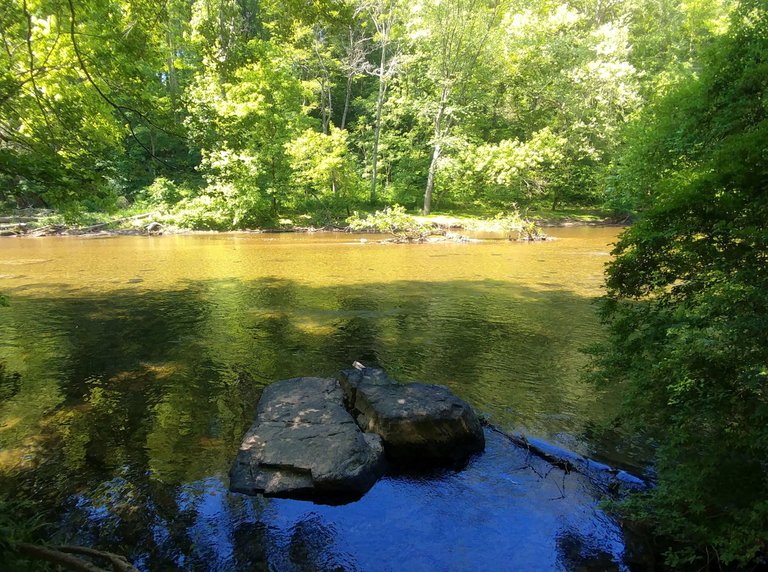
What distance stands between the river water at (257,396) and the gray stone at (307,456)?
0.54 ft

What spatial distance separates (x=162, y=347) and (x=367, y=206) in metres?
29.0

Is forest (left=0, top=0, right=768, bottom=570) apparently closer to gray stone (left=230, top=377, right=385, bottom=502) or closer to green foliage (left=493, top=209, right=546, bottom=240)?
gray stone (left=230, top=377, right=385, bottom=502)

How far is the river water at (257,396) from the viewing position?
418cm

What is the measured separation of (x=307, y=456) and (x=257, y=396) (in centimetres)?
231

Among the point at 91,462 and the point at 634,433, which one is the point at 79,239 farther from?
the point at 634,433

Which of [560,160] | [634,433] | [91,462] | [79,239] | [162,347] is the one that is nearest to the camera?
[91,462]

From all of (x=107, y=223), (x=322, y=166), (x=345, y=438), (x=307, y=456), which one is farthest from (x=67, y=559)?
(x=107, y=223)

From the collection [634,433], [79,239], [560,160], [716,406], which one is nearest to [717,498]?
[716,406]

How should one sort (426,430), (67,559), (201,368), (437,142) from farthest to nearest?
(437,142) → (201,368) → (426,430) → (67,559)

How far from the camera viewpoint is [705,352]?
3.30 metres

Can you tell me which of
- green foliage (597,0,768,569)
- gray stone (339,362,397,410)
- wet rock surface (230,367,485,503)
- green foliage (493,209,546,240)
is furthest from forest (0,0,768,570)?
green foliage (493,209,546,240)

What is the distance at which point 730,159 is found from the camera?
3.66m

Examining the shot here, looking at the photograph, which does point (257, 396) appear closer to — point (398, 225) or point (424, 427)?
point (424, 427)

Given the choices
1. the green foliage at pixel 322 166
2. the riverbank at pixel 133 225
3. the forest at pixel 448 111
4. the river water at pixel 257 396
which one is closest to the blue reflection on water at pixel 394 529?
the river water at pixel 257 396
